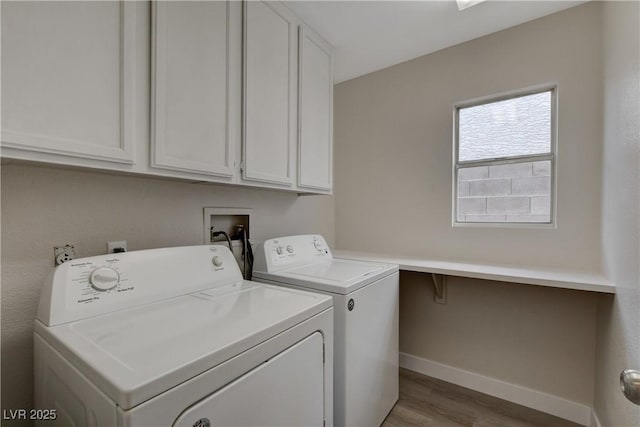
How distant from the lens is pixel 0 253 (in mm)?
1009

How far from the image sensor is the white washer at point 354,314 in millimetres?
1349

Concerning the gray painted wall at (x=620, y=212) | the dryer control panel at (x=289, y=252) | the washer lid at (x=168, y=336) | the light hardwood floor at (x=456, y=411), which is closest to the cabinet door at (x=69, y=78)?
the washer lid at (x=168, y=336)

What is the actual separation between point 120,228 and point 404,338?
2231mm

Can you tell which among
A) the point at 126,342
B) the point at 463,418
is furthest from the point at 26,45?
the point at 463,418

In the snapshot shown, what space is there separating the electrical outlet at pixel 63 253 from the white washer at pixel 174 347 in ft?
0.70

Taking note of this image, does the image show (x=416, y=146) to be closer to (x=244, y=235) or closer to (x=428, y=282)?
(x=428, y=282)

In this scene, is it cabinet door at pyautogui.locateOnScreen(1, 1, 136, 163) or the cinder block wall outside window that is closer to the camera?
cabinet door at pyautogui.locateOnScreen(1, 1, 136, 163)

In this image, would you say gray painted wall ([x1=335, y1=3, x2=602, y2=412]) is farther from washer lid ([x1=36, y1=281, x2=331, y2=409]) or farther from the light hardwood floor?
washer lid ([x1=36, y1=281, x2=331, y2=409])

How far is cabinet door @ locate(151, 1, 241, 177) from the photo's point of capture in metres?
1.15

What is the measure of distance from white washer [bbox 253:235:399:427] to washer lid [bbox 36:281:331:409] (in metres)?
0.26

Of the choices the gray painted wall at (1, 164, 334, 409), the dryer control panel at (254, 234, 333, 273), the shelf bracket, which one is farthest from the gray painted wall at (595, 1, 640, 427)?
the gray painted wall at (1, 164, 334, 409)

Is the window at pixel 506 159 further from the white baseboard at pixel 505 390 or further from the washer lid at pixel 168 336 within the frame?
the washer lid at pixel 168 336

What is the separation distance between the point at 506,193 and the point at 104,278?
244cm

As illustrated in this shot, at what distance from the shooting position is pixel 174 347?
2.46 ft
